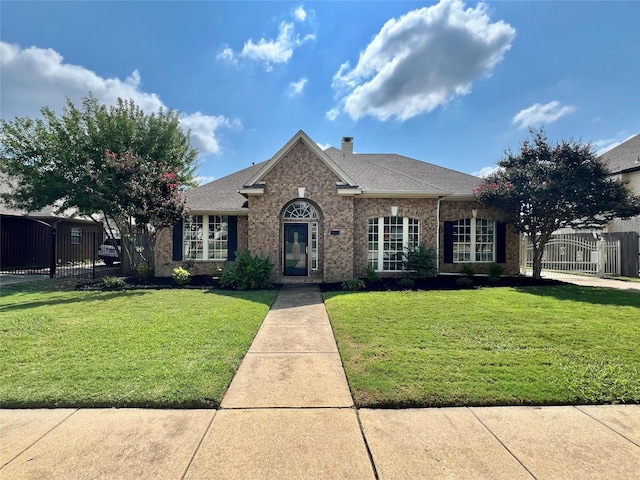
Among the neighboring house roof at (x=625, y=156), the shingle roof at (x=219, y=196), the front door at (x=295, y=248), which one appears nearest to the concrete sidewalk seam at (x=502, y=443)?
the front door at (x=295, y=248)

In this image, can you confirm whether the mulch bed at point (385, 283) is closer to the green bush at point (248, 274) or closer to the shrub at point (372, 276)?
the shrub at point (372, 276)

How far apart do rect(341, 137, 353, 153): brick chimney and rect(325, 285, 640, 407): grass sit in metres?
11.4

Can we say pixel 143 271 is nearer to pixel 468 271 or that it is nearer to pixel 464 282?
pixel 464 282

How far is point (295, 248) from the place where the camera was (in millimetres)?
12750

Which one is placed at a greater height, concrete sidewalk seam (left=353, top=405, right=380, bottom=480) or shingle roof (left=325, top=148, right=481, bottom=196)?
shingle roof (left=325, top=148, right=481, bottom=196)

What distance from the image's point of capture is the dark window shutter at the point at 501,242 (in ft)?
44.8

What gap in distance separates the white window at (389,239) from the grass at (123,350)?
18.6 feet

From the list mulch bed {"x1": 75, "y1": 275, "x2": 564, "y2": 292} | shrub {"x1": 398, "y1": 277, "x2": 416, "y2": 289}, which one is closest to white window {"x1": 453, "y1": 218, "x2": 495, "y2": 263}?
mulch bed {"x1": 75, "y1": 275, "x2": 564, "y2": 292}

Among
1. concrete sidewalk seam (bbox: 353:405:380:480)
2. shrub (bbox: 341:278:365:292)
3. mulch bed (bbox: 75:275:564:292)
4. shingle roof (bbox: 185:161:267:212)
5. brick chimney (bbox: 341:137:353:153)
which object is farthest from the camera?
brick chimney (bbox: 341:137:353:153)

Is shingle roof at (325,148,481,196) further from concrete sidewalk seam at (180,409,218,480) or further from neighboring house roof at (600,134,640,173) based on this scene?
concrete sidewalk seam at (180,409,218,480)

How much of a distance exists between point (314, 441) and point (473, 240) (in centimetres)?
1300

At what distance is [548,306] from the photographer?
8.05 metres

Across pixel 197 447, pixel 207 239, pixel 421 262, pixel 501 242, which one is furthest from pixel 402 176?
pixel 197 447

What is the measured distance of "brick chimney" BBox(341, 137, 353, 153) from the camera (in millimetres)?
17734
